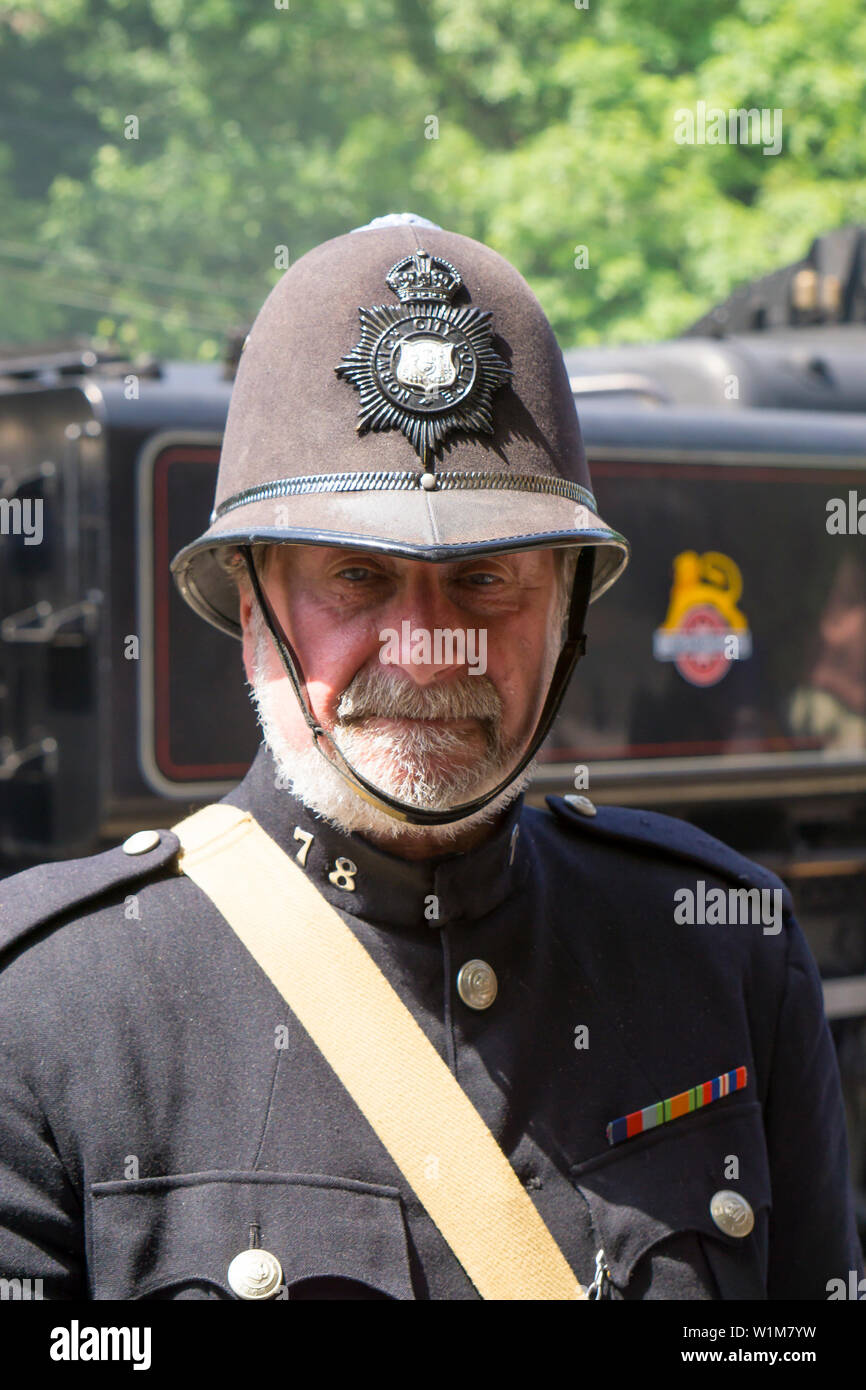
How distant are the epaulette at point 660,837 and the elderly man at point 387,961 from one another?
179 millimetres

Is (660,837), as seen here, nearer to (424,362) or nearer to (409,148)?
(424,362)

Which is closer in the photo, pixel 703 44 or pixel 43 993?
pixel 43 993

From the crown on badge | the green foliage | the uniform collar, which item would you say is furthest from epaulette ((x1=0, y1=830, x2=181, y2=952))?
the green foliage

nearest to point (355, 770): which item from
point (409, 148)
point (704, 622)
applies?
point (704, 622)

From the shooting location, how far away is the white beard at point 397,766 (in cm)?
164

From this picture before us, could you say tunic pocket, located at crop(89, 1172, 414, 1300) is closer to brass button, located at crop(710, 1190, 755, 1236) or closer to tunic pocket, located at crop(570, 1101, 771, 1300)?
tunic pocket, located at crop(570, 1101, 771, 1300)

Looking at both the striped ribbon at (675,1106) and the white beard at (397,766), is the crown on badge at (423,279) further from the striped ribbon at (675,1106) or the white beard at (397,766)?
the striped ribbon at (675,1106)

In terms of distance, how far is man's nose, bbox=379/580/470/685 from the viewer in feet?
5.38

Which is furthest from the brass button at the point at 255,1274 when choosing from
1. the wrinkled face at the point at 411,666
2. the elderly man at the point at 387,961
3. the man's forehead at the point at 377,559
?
the man's forehead at the point at 377,559

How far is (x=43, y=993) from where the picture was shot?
1627 mm

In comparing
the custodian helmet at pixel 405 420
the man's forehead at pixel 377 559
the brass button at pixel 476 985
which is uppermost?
the custodian helmet at pixel 405 420

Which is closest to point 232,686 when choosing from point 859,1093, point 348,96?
point 859,1093
